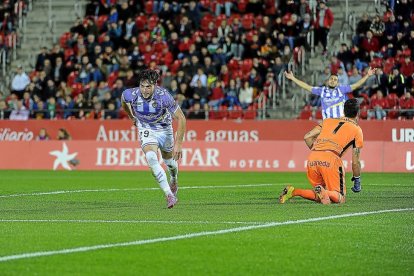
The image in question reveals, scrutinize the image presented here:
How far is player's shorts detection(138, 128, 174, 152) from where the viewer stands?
1642cm

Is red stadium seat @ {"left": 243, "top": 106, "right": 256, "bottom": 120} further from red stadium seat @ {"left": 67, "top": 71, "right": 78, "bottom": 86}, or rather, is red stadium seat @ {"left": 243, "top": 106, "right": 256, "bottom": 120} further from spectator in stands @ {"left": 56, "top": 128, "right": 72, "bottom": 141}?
red stadium seat @ {"left": 67, "top": 71, "right": 78, "bottom": 86}

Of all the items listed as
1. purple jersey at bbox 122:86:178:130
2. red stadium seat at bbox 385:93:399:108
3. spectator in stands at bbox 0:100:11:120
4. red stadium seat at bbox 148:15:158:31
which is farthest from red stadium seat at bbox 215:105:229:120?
purple jersey at bbox 122:86:178:130

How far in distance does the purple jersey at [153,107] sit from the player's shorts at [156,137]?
8 cm

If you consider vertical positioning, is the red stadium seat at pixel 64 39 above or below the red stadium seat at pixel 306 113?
above

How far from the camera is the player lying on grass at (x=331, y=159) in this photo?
53.5ft

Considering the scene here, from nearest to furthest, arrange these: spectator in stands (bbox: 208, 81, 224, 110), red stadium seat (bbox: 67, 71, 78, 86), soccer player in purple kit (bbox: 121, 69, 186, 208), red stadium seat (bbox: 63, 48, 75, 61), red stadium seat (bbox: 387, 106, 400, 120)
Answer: soccer player in purple kit (bbox: 121, 69, 186, 208) < red stadium seat (bbox: 387, 106, 400, 120) < spectator in stands (bbox: 208, 81, 224, 110) < red stadium seat (bbox: 67, 71, 78, 86) < red stadium seat (bbox: 63, 48, 75, 61)

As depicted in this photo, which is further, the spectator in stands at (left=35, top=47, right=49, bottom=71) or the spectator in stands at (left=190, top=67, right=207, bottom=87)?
the spectator in stands at (left=35, top=47, right=49, bottom=71)

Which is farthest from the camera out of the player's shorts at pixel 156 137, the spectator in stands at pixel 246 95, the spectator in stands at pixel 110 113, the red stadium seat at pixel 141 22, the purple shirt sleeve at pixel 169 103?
the red stadium seat at pixel 141 22

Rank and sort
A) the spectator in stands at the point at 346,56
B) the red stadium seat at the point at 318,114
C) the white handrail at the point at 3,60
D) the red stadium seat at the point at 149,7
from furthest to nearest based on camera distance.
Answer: the white handrail at the point at 3,60 → the red stadium seat at the point at 149,7 → the spectator in stands at the point at 346,56 → the red stadium seat at the point at 318,114

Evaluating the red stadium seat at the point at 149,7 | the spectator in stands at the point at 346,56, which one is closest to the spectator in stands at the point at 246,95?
the spectator in stands at the point at 346,56

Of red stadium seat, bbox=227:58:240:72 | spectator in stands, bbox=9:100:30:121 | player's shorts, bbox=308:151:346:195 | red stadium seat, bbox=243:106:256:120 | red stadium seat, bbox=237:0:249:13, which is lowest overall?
spectator in stands, bbox=9:100:30:121

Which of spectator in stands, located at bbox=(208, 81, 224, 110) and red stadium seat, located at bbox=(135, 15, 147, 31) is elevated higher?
red stadium seat, located at bbox=(135, 15, 147, 31)

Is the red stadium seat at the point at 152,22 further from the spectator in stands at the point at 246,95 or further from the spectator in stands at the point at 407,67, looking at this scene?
the spectator in stands at the point at 407,67

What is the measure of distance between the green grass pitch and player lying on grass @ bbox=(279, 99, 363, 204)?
0.70 feet
